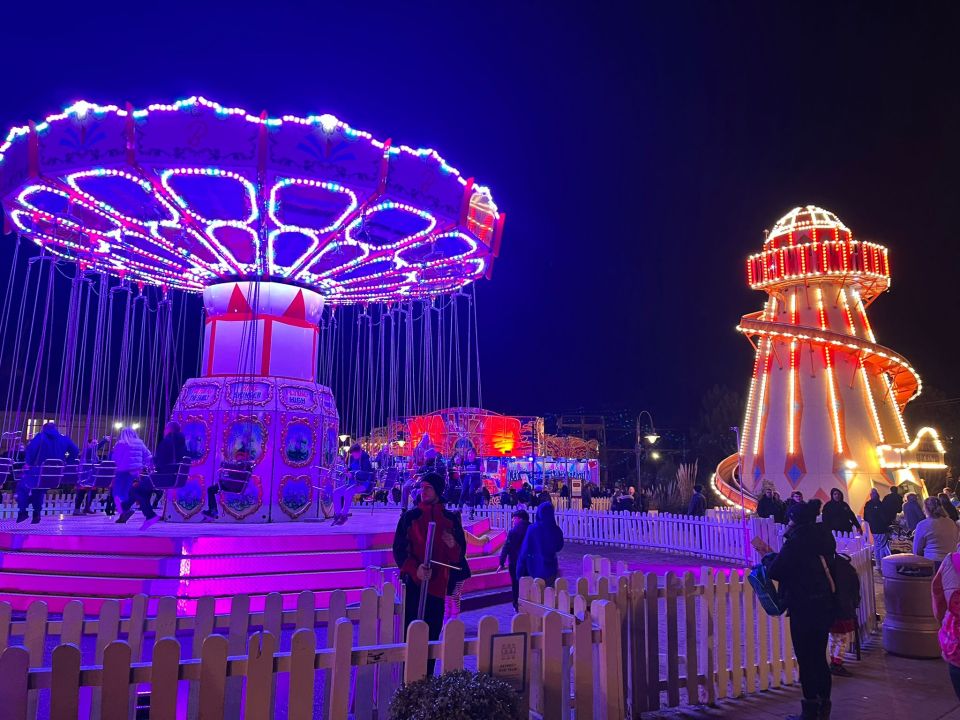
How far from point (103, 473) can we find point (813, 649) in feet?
35.6

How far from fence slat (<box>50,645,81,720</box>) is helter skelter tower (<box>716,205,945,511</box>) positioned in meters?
23.0

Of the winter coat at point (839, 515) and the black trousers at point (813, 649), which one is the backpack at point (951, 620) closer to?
the black trousers at point (813, 649)

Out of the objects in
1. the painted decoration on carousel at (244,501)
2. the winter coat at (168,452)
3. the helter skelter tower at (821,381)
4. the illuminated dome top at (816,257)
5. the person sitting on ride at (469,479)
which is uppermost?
the illuminated dome top at (816,257)

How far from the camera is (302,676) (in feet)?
11.6

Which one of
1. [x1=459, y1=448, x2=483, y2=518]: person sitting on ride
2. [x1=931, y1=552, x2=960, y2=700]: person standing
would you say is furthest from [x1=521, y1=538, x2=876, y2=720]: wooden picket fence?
[x1=459, y1=448, x2=483, y2=518]: person sitting on ride

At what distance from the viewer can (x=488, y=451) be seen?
46688 mm

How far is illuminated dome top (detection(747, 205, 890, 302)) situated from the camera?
24.7m

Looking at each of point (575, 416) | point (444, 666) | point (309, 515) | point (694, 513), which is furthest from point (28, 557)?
point (575, 416)

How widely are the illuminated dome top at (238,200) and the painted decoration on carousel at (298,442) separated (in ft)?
10.2

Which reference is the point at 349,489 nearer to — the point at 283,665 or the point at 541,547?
the point at 541,547

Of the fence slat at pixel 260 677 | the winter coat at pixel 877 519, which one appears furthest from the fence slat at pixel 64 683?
the winter coat at pixel 877 519

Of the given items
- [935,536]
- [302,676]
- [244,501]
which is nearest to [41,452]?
[244,501]

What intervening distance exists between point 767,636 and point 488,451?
134ft

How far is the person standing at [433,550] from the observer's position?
5562 millimetres
